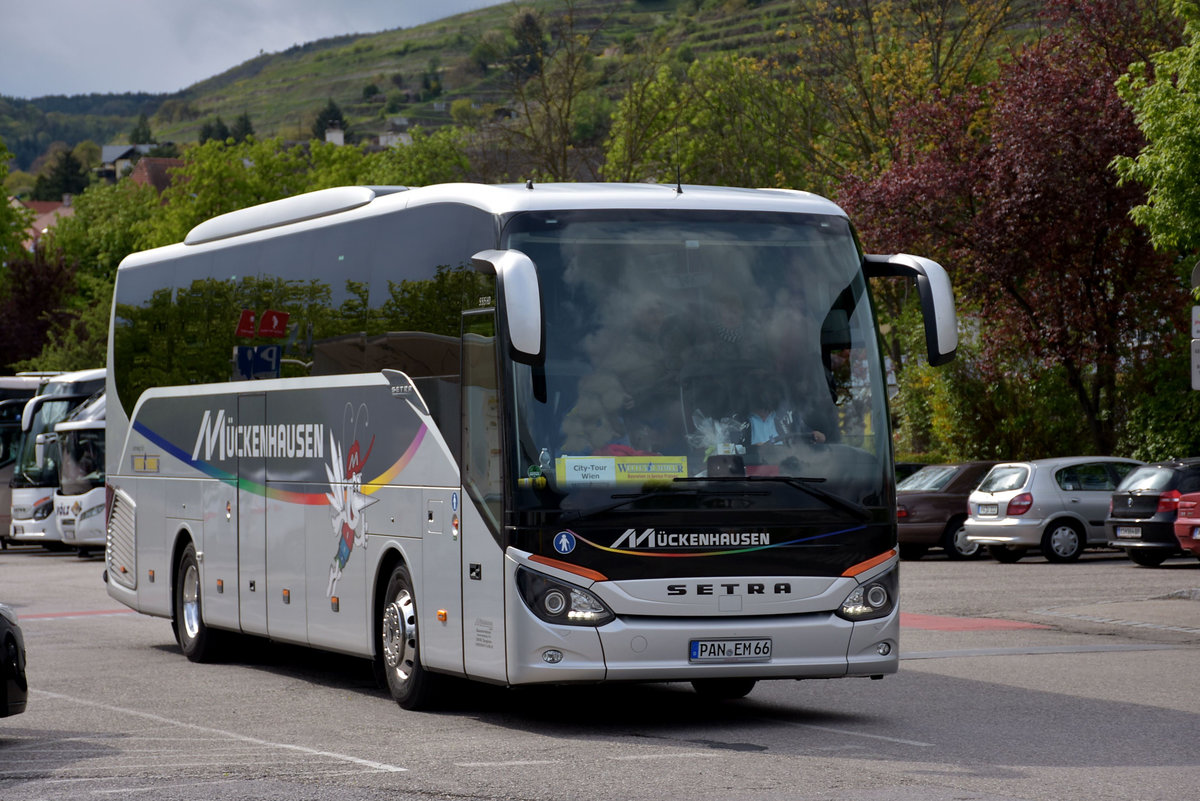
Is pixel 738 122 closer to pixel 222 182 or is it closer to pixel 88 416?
pixel 88 416

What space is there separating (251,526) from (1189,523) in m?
13.4

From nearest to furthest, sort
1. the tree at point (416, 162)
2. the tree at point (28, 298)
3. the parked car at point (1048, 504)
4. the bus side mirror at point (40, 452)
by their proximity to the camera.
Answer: the parked car at point (1048, 504)
the bus side mirror at point (40, 452)
the tree at point (28, 298)
the tree at point (416, 162)

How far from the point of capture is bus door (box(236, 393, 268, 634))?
15.0 metres

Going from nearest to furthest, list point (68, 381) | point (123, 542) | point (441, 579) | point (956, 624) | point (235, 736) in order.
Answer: point (235, 736) < point (441, 579) < point (123, 542) < point (956, 624) < point (68, 381)

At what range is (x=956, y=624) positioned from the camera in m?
18.7

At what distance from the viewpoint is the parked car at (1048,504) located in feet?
91.7

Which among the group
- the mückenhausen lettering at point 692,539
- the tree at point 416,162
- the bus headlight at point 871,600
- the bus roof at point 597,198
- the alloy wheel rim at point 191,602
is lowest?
the alloy wheel rim at point 191,602

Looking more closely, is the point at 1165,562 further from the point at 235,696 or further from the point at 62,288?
the point at 62,288

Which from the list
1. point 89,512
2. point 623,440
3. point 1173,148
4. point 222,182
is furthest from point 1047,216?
point 222,182

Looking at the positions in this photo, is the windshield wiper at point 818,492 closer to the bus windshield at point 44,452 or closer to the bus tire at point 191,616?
the bus tire at point 191,616

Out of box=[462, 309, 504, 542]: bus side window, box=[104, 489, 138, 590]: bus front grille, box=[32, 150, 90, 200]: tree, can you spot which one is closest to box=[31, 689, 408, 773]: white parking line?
box=[462, 309, 504, 542]: bus side window

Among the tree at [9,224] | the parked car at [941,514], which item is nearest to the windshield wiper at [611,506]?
the parked car at [941,514]

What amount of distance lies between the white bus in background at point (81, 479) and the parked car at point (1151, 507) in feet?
63.5

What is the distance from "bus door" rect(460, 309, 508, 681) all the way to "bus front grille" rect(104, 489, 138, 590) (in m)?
7.75
